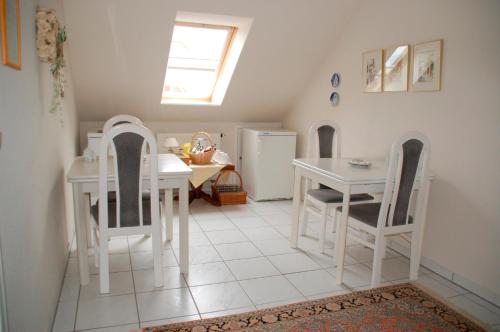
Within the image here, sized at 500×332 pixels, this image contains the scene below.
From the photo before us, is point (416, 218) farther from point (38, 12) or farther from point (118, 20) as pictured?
point (118, 20)

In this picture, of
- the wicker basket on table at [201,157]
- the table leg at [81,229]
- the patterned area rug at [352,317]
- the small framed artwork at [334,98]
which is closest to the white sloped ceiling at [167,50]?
the small framed artwork at [334,98]

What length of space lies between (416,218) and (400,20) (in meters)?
1.61

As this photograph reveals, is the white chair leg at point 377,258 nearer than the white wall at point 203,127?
Yes

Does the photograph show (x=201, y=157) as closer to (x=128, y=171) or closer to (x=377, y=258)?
(x=128, y=171)

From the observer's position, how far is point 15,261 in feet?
4.46

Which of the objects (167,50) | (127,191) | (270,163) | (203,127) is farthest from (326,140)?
(203,127)

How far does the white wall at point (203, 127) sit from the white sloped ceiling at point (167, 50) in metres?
0.08

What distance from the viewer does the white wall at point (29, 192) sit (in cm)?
131

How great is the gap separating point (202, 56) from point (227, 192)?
162cm

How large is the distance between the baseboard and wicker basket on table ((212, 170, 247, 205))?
188cm

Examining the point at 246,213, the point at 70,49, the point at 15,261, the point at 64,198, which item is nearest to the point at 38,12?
the point at 15,261

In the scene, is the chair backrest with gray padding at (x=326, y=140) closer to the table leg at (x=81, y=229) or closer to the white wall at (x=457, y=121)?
the white wall at (x=457, y=121)

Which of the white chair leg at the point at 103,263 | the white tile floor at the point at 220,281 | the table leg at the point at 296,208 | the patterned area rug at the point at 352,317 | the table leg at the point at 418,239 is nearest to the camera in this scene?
the patterned area rug at the point at 352,317

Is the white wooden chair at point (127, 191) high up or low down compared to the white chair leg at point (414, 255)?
up
